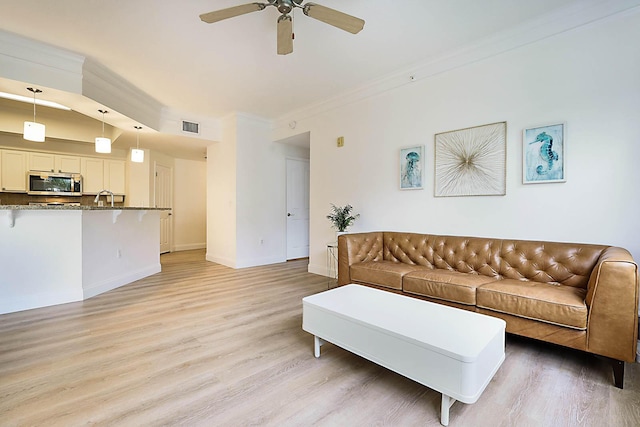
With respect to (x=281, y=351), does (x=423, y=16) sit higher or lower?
higher

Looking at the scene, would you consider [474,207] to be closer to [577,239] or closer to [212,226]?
[577,239]

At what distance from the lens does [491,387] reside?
1740 mm

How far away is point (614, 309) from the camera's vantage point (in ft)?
5.76

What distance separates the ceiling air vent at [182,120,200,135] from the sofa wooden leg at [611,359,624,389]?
610 cm

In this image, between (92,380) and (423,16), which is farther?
(423,16)

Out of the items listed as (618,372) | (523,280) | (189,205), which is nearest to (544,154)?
(523,280)

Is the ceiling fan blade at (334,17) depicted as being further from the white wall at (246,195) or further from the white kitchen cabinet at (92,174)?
the white kitchen cabinet at (92,174)

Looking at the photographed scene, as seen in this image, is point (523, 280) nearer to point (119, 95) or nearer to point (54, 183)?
point (119, 95)

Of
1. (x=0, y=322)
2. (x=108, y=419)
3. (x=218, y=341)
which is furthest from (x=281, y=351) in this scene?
(x=0, y=322)

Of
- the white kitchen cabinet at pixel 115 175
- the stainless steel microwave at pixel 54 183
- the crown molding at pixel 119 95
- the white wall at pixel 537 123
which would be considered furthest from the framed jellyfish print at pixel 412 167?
the stainless steel microwave at pixel 54 183

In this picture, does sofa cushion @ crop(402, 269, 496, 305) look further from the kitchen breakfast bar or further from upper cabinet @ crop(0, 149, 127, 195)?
upper cabinet @ crop(0, 149, 127, 195)

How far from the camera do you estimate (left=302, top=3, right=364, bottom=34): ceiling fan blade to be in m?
2.07

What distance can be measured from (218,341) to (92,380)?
0.82m

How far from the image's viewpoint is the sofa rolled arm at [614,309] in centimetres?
171
